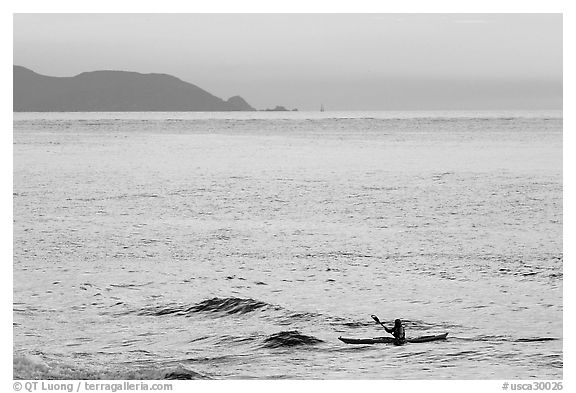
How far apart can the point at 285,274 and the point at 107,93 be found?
8.26 metres

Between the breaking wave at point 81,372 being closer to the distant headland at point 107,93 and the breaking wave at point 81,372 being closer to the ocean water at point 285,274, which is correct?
the ocean water at point 285,274

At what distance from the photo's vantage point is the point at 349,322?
42.5ft

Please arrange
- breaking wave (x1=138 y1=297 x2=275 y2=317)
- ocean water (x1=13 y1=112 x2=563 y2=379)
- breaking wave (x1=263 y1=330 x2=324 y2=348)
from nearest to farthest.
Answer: ocean water (x1=13 y1=112 x2=563 y2=379)
breaking wave (x1=263 y1=330 x2=324 y2=348)
breaking wave (x1=138 y1=297 x2=275 y2=317)

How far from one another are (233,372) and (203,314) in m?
2.82

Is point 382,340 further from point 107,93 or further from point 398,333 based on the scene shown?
point 107,93

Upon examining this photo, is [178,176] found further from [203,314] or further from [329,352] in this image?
[329,352]

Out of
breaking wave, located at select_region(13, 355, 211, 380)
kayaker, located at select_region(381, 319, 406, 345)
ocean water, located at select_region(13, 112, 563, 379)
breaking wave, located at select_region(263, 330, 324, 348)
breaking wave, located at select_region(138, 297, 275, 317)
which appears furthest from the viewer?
breaking wave, located at select_region(138, 297, 275, 317)

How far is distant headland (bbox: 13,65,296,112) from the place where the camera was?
1809cm

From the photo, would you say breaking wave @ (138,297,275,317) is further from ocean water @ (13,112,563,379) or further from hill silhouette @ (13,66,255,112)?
hill silhouette @ (13,66,255,112)

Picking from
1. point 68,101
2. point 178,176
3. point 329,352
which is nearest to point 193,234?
point 68,101

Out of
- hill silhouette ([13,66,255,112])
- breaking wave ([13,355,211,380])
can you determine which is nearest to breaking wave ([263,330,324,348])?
breaking wave ([13,355,211,380])

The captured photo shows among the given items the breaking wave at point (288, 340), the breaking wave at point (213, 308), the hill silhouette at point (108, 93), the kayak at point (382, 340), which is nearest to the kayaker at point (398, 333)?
the kayak at point (382, 340)

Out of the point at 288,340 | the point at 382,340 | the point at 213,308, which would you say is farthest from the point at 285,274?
the point at 382,340

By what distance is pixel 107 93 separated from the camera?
70.6 feet
